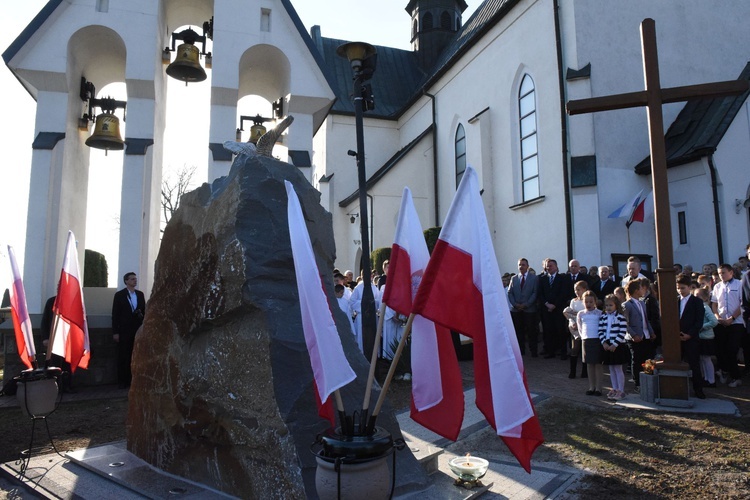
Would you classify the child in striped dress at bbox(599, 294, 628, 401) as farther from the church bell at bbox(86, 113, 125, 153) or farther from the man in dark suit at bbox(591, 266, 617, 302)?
the church bell at bbox(86, 113, 125, 153)

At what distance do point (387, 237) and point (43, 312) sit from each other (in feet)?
57.7

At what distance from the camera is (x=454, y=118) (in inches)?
926

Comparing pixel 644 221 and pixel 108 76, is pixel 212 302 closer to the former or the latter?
pixel 108 76

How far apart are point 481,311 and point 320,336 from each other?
2.91 ft

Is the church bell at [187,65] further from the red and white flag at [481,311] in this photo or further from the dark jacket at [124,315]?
the red and white flag at [481,311]

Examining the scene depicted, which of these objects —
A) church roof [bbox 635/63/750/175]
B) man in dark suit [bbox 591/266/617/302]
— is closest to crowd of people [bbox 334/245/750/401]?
man in dark suit [bbox 591/266/617/302]

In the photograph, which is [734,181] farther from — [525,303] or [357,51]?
[357,51]

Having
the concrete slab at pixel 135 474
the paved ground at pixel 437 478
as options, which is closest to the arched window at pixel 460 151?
the paved ground at pixel 437 478

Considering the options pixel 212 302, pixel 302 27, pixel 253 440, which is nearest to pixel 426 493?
pixel 253 440

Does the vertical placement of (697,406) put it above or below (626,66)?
below

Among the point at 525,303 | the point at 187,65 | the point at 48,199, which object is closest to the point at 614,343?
the point at 525,303

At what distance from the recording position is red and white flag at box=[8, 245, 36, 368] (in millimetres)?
5220

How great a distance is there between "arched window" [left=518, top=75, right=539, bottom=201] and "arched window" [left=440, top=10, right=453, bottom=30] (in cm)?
1513

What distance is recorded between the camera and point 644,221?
1583 cm
